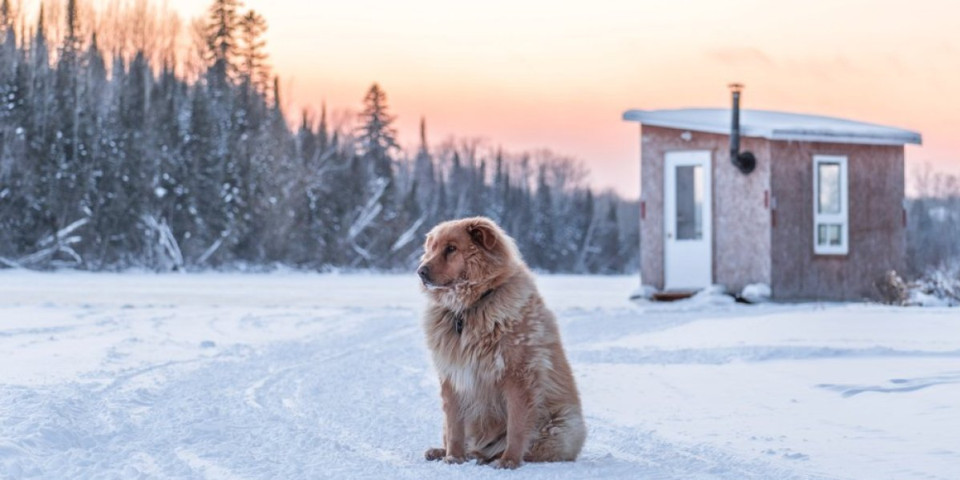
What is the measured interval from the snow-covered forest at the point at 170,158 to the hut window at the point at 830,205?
82.7ft

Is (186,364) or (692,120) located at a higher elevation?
(692,120)

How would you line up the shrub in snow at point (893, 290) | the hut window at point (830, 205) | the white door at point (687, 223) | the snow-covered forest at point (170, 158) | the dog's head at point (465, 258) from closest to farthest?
the dog's head at point (465, 258) → the shrub in snow at point (893, 290) → the white door at point (687, 223) → the hut window at point (830, 205) → the snow-covered forest at point (170, 158)

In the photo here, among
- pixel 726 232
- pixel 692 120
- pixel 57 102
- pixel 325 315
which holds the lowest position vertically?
pixel 325 315

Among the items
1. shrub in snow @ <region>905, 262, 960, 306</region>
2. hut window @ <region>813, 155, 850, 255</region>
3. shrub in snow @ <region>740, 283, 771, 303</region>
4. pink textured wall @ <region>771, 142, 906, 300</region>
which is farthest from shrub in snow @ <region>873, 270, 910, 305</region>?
shrub in snow @ <region>740, 283, 771, 303</region>

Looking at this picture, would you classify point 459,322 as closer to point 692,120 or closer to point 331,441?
point 331,441

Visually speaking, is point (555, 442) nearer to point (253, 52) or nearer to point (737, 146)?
point (737, 146)

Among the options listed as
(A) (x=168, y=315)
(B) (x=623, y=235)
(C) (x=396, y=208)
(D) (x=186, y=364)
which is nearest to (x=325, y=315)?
(A) (x=168, y=315)

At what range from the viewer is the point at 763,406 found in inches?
324

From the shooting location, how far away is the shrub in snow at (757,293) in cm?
2120

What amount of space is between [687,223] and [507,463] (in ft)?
57.8

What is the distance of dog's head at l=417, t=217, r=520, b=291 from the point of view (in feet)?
19.2

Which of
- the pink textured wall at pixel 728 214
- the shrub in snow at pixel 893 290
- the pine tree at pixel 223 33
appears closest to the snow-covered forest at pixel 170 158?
the pine tree at pixel 223 33

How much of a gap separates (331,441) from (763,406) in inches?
138

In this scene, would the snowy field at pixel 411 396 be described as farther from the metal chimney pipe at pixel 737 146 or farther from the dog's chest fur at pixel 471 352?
the metal chimney pipe at pixel 737 146
